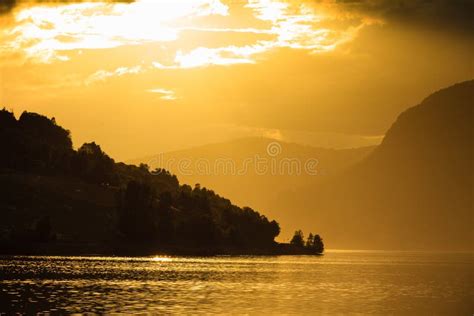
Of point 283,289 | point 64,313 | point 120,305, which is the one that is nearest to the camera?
point 64,313

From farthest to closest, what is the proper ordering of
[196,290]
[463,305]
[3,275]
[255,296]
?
[3,275] < [196,290] < [255,296] < [463,305]

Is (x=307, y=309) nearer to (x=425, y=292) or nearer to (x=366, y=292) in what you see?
(x=366, y=292)

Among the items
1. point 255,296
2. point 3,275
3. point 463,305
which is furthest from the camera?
point 3,275

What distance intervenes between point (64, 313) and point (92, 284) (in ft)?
211

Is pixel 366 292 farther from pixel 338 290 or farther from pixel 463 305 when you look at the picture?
pixel 463 305

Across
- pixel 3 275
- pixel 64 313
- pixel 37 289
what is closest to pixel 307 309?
pixel 64 313

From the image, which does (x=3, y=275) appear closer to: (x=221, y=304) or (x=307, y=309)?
(x=221, y=304)

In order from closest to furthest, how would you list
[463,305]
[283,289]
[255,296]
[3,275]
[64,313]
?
1. [64,313]
2. [463,305]
3. [255,296]
4. [283,289]
5. [3,275]

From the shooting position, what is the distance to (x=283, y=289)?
587 ft

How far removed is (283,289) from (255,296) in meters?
24.0

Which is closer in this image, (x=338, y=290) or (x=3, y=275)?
Result: (x=338, y=290)

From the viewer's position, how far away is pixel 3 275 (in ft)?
645

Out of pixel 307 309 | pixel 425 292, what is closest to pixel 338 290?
pixel 425 292

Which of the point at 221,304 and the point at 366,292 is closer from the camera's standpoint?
the point at 221,304
